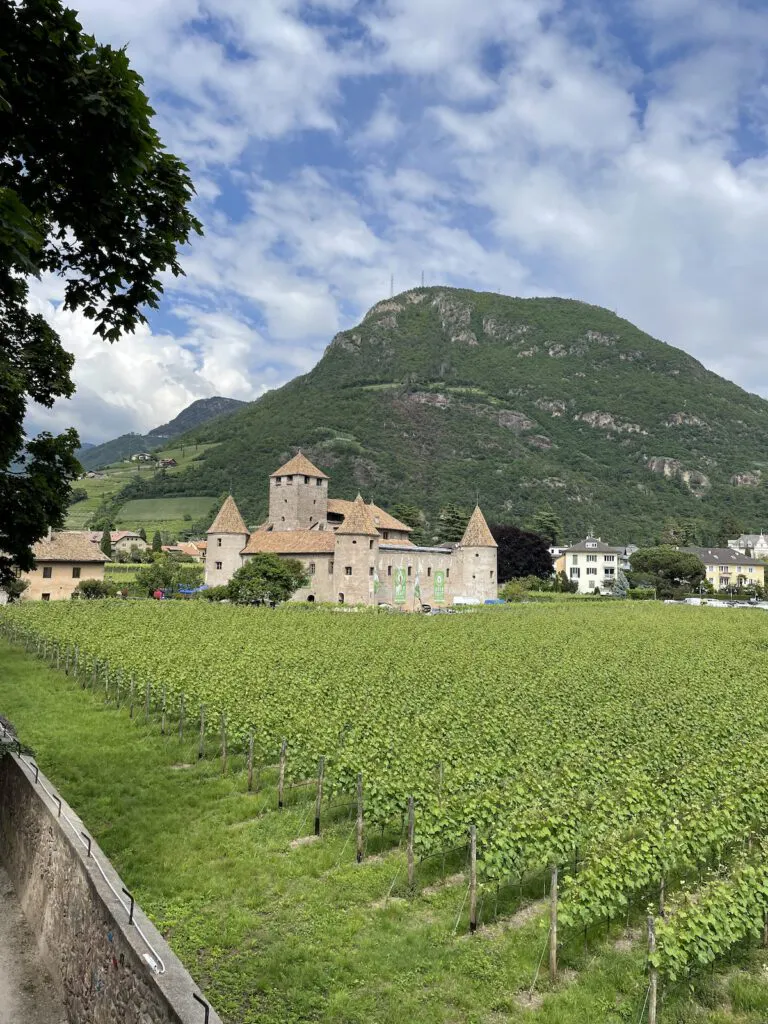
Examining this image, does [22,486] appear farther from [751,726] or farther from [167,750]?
[751,726]

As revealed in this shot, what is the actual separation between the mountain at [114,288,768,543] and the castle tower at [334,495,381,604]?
179ft

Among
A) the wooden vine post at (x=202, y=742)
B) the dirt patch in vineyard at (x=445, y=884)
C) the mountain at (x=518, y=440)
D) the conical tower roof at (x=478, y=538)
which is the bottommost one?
the dirt patch in vineyard at (x=445, y=884)

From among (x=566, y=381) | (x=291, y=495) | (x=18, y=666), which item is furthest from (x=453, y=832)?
(x=566, y=381)

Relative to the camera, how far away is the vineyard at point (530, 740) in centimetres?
816

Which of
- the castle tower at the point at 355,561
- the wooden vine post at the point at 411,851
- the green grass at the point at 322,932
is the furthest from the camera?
the castle tower at the point at 355,561

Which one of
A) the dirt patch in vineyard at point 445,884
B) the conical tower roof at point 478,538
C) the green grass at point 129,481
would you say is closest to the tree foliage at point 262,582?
the conical tower roof at point 478,538

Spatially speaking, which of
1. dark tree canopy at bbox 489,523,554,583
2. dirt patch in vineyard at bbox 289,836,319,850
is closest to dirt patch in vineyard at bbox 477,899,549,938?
dirt patch in vineyard at bbox 289,836,319,850

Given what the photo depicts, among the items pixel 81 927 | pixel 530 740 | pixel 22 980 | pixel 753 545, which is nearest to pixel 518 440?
pixel 753 545

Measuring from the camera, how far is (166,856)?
1051 cm

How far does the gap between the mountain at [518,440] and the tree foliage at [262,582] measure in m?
55.9

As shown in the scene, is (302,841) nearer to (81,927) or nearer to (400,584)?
(81,927)

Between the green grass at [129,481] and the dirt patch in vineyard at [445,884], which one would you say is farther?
the green grass at [129,481]

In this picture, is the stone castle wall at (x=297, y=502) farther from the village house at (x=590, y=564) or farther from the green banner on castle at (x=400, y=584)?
the village house at (x=590, y=564)

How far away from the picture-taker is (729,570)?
356 ft
